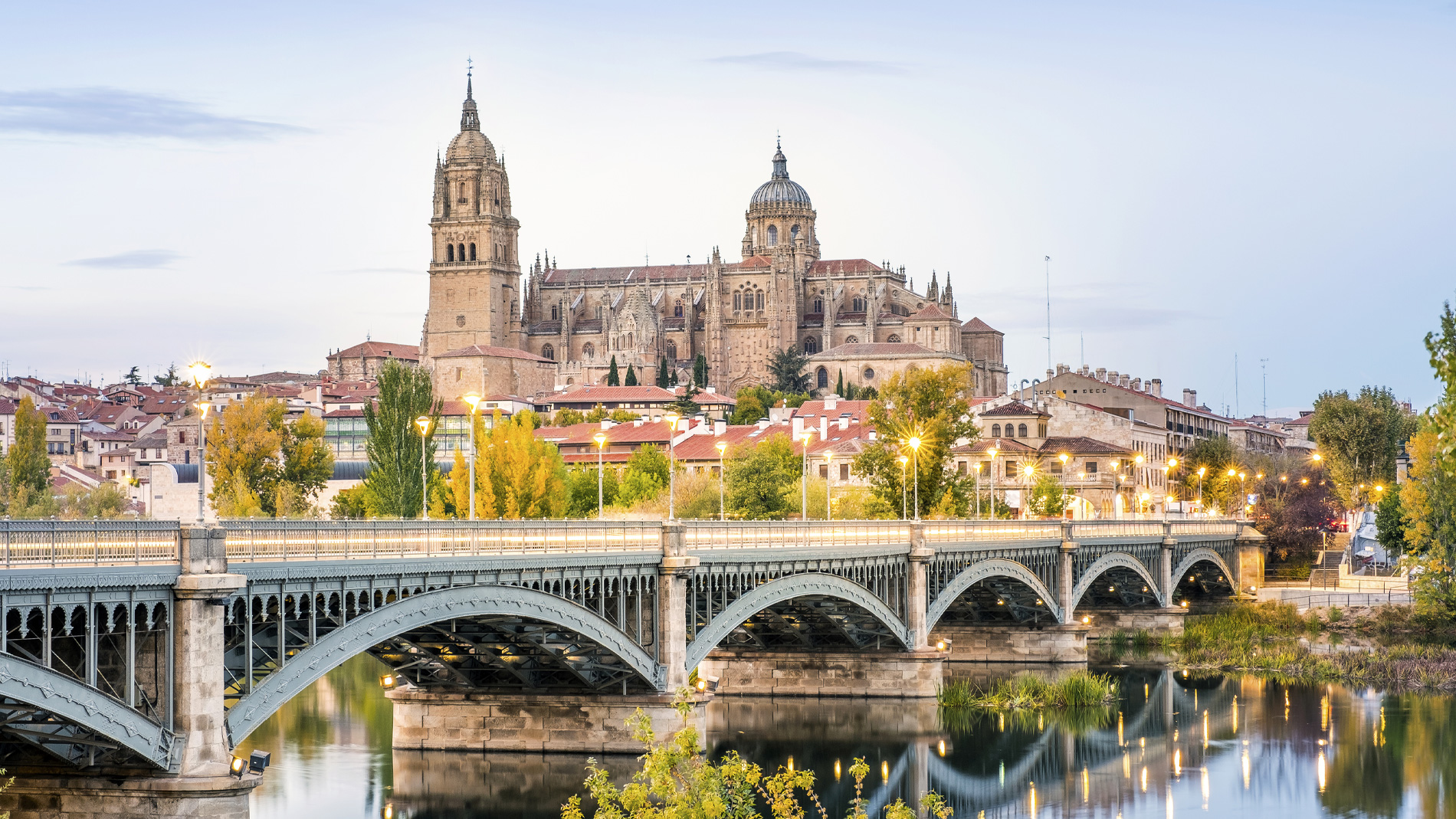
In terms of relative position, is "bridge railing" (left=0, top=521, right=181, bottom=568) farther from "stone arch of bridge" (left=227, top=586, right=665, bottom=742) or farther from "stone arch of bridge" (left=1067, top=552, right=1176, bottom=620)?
"stone arch of bridge" (left=1067, top=552, right=1176, bottom=620)

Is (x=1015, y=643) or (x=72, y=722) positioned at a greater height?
(x=72, y=722)

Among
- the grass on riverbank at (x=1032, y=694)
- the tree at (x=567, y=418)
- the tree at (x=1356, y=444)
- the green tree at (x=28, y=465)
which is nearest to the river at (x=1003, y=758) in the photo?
the grass on riverbank at (x=1032, y=694)

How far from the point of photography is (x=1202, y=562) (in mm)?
82438

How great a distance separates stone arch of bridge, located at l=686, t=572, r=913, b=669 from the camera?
130 ft

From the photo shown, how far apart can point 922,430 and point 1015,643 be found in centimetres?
1351

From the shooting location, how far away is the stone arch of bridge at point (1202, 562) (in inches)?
2970

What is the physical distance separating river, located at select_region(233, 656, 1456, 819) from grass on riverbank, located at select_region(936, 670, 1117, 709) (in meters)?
0.76

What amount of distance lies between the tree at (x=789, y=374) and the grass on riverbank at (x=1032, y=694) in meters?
134

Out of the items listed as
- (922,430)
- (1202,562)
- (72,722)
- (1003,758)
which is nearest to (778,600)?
(1003,758)

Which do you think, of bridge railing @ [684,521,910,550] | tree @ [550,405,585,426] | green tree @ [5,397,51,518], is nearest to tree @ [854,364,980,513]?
bridge railing @ [684,521,910,550]

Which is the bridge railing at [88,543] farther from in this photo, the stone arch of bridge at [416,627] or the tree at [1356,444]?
the tree at [1356,444]

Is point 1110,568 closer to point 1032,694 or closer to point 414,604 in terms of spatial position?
point 1032,694

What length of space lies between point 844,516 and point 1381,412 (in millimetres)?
42263

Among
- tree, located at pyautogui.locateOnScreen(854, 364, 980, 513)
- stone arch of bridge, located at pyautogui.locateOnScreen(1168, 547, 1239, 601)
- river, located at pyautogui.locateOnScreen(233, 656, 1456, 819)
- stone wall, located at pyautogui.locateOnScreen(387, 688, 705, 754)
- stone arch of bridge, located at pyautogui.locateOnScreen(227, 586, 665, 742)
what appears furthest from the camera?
stone arch of bridge, located at pyautogui.locateOnScreen(1168, 547, 1239, 601)
